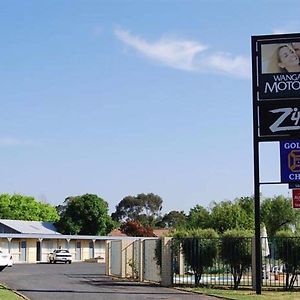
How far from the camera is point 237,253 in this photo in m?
27.9

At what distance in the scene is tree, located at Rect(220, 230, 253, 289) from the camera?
2777 centimetres

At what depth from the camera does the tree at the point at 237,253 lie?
2777 cm

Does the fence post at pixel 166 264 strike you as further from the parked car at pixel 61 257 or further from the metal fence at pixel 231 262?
the parked car at pixel 61 257

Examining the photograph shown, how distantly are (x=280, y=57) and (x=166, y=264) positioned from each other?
9.20 metres

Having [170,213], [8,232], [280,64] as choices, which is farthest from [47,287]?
[170,213]

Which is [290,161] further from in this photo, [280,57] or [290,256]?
[290,256]

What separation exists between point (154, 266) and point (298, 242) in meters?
6.42

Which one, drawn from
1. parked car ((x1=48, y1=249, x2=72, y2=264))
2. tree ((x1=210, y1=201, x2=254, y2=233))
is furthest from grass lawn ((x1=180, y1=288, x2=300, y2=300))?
parked car ((x1=48, y1=249, x2=72, y2=264))

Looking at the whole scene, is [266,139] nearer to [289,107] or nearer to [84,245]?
[289,107]

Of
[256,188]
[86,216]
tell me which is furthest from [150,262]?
[86,216]

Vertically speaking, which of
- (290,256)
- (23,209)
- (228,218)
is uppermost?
(23,209)

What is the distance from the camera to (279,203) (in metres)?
70.4

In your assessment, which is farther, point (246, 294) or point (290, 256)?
point (290, 256)

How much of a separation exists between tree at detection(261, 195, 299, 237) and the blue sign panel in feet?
140
